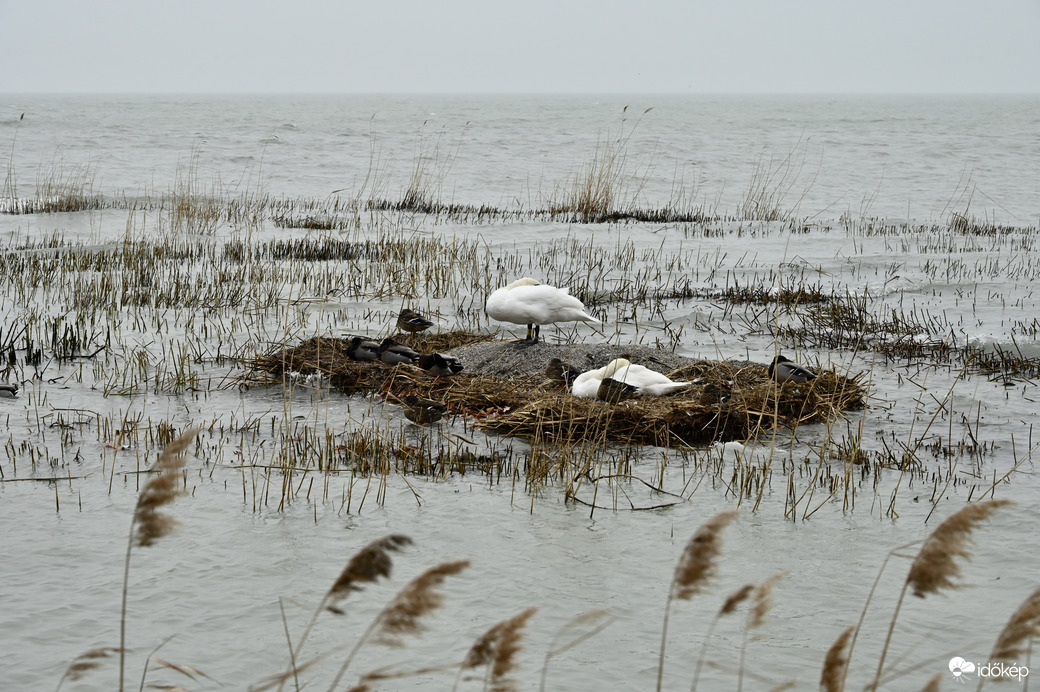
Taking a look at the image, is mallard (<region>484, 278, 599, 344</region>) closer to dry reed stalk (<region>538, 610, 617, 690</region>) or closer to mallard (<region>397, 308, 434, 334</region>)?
mallard (<region>397, 308, 434, 334</region>)

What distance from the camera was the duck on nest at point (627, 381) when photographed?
5949 mm

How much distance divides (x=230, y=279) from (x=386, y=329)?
2764 mm

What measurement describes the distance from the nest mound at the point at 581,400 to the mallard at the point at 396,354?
0.07 m

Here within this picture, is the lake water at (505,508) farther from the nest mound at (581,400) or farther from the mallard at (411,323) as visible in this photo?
the mallard at (411,323)

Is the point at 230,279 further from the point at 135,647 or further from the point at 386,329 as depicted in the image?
the point at 135,647

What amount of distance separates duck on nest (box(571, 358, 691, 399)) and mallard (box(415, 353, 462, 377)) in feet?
2.89

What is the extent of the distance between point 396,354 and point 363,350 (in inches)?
10.8

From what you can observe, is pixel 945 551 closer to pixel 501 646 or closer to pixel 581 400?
pixel 501 646

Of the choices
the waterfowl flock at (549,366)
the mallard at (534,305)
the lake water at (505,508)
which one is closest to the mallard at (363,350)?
the waterfowl flock at (549,366)

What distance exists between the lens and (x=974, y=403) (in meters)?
6.67

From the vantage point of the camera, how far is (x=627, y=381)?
6.06m

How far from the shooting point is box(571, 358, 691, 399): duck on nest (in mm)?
5949

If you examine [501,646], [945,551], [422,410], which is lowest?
[422,410]

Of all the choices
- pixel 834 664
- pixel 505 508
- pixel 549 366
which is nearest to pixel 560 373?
pixel 549 366
